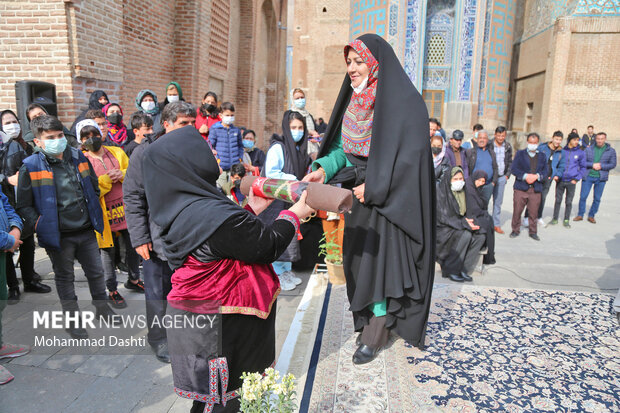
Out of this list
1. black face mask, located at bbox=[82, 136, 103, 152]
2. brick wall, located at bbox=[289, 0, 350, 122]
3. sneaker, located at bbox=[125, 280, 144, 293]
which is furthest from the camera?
brick wall, located at bbox=[289, 0, 350, 122]

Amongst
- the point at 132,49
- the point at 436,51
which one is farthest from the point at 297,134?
the point at 436,51

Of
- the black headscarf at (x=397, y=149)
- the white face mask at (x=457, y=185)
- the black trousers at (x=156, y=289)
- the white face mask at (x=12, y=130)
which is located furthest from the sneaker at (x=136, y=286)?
the white face mask at (x=457, y=185)

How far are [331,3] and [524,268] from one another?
62.9ft

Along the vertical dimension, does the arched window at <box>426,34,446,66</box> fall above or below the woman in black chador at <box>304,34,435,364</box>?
above

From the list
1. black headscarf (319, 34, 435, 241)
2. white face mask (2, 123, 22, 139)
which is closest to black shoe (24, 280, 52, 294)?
white face mask (2, 123, 22, 139)

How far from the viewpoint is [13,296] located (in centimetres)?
411

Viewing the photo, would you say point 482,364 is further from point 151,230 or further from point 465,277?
point 151,230

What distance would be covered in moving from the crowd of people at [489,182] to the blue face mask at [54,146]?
12.8ft

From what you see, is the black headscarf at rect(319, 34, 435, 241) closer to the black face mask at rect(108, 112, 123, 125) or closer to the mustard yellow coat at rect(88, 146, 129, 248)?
the mustard yellow coat at rect(88, 146, 129, 248)

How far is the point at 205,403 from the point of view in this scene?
1.93 meters

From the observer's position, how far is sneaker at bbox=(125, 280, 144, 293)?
437 centimetres

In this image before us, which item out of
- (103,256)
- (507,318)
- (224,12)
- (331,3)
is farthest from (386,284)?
(331,3)

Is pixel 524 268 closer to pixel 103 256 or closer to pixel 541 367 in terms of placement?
pixel 541 367

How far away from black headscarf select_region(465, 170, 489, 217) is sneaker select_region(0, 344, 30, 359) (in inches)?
181
